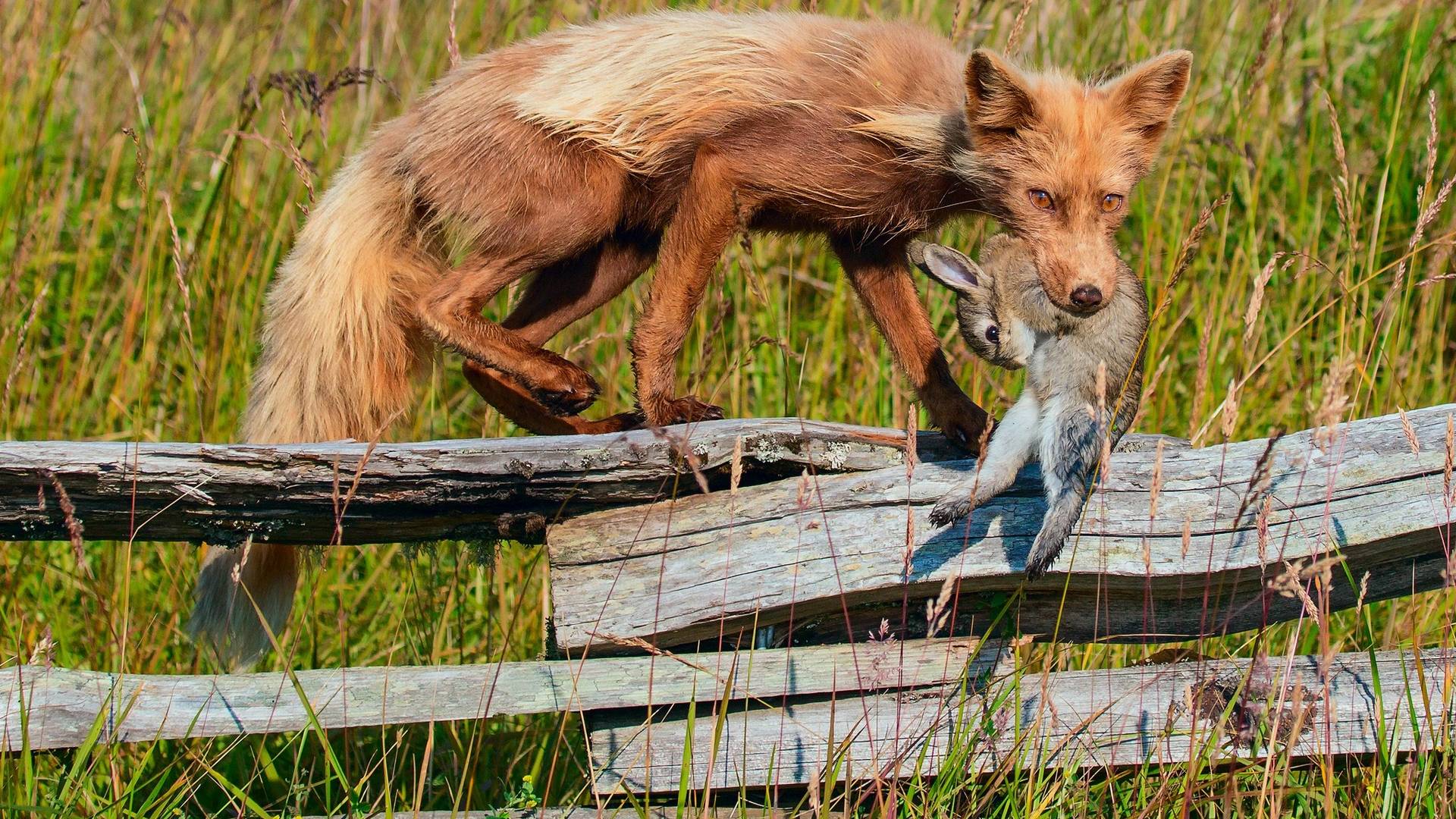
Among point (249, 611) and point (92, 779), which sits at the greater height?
point (249, 611)

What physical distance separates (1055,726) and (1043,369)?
2.22 ft

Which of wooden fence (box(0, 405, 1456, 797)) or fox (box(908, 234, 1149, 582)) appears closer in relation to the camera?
fox (box(908, 234, 1149, 582))

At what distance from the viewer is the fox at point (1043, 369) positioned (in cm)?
231

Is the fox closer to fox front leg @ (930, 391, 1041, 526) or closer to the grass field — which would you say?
fox front leg @ (930, 391, 1041, 526)

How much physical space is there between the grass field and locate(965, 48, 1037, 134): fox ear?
72 centimetres

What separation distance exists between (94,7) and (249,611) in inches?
94.3

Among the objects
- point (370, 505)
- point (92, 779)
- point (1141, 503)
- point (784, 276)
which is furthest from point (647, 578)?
point (784, 276)

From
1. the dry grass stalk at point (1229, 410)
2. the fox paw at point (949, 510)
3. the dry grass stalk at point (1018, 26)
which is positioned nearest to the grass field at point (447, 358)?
the dry grass stalk at point (1018, 26)

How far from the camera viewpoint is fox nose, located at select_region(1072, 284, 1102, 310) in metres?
2.55

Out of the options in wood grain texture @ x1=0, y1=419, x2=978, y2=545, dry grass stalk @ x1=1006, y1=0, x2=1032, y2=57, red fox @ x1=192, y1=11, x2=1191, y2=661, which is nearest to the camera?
wood grain texture @ x1=0, y1=419, x2=978, y2=545

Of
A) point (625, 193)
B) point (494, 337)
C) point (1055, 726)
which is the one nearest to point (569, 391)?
point (494, 337)

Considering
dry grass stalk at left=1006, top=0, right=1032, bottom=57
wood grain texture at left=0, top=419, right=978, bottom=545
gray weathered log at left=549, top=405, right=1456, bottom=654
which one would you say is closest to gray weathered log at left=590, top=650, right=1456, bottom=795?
gray weathered log at left=549, top=405, right=1456, bottom=654

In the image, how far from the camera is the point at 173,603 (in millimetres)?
3582

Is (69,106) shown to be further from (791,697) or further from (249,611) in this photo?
(791,697)
